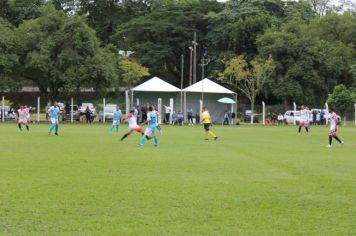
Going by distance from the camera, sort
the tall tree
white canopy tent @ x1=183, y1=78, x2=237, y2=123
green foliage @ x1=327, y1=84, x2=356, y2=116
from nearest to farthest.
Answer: white canopy tent @ x1=183, y1=78, x2=237, y2=123, green foliage @ x1=327, y1=84, x2=356, y2=116, the tall tree

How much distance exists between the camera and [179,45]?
240 ft

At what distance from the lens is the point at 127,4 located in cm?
7781

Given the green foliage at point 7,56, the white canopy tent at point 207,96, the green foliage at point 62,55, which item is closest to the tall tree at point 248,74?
the white canopy tent at point 207,96

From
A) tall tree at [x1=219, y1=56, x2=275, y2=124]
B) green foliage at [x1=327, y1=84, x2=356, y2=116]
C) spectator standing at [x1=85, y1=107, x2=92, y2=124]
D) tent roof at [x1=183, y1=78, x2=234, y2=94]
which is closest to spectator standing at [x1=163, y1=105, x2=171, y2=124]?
tent roof at [x1=183, y1=78, x2=234, y2=94]

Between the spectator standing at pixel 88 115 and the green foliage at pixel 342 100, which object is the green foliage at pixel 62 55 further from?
the green foliage at pixel 342 100

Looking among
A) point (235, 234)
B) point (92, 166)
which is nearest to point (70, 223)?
point (235, 234)

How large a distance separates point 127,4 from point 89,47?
28824 millimetres

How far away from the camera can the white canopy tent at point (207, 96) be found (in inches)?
2053

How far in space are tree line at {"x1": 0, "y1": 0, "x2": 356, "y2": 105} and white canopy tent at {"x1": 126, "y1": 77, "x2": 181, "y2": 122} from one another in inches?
97.8

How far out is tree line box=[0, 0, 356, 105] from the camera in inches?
1970

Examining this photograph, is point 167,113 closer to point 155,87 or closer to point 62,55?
point 155,87

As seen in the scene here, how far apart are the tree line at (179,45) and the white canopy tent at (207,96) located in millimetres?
6988

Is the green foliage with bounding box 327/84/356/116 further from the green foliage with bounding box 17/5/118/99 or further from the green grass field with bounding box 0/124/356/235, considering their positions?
the green grass field with bounding box 0/124/356/235

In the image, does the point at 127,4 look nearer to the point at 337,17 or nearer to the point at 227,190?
the point at 337,17
